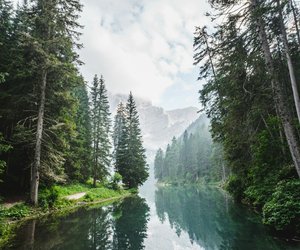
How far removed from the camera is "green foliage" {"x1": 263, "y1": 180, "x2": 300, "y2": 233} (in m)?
9.33

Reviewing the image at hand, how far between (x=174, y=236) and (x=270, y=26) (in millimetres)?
10594

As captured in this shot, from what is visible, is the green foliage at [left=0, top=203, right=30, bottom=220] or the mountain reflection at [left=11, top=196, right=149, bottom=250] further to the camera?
the green foliage at [left=0, top=203, right=30, bottom=220]

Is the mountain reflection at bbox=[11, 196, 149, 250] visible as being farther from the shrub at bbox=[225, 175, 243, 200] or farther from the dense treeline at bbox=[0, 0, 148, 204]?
the shrub at bbox=[225, 175, 243, 200]

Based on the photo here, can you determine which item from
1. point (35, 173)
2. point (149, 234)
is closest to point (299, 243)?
point (149, 234)

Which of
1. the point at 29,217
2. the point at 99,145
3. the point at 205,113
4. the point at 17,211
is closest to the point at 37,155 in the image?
the point at 17,211

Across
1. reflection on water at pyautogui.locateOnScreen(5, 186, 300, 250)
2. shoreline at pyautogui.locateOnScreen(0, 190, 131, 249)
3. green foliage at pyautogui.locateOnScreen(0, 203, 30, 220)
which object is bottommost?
reflection on water at pyautogui.locateOnScreen(5, 186, 300, 250)

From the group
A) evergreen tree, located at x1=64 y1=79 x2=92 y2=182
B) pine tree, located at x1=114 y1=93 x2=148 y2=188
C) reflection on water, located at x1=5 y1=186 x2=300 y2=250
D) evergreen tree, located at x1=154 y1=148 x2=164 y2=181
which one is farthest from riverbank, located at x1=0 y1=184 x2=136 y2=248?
evergreen tree, located at x1=154 y1=148 x2=164 y2=181

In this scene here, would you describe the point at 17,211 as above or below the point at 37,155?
below

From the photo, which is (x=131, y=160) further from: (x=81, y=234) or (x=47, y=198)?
(x=81, y=234)

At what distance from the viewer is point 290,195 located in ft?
33.8

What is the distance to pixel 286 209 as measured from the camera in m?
9.68

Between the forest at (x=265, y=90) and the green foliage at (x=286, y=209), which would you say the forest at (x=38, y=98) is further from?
the green foliage at (x=286, y=209)

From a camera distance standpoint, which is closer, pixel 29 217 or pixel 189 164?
pixel 29 217

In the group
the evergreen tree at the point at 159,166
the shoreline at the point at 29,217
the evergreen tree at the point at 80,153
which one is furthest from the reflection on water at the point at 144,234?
the evergreen tree at the point at 159,166
